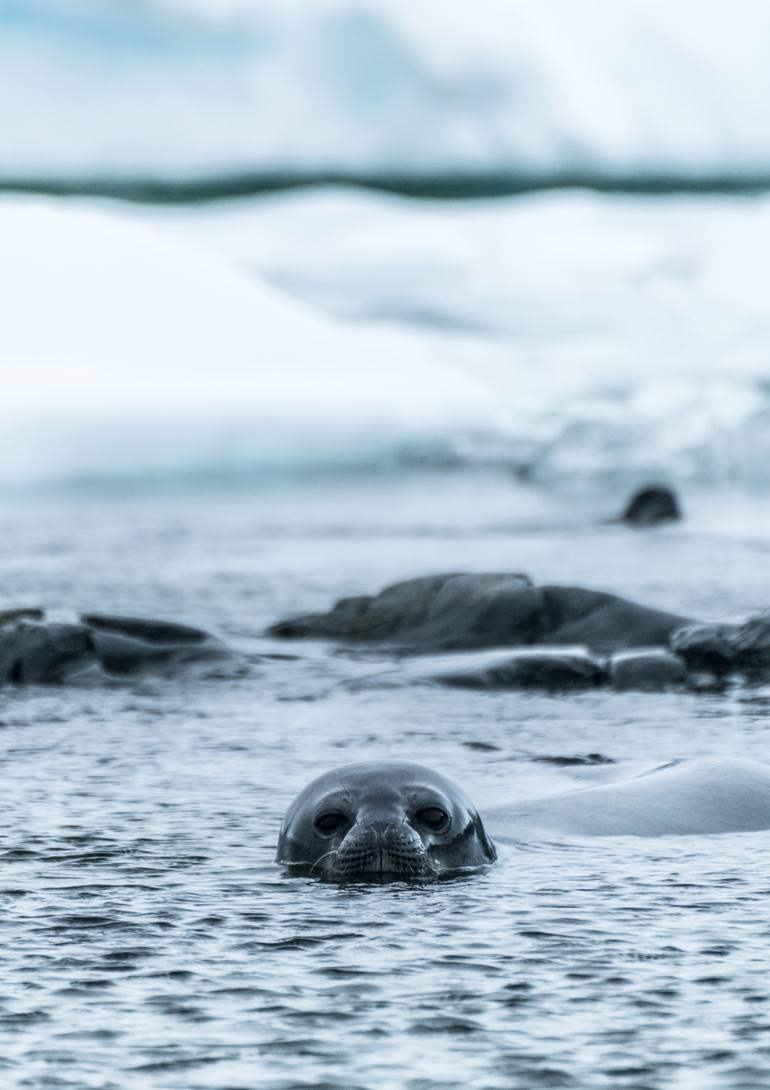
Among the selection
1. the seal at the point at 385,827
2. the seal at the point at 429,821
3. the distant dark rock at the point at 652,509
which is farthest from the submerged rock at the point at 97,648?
the distant dark rock at the point at 652,509

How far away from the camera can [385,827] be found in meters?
8.31

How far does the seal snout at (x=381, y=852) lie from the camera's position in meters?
8.27

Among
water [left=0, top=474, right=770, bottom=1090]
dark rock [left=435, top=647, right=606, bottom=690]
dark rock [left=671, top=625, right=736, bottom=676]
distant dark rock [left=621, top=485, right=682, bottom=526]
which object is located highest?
distant dark rock [left=621, top=485, right=682, bottom=526]

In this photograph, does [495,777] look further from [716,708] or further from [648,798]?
[716,708]

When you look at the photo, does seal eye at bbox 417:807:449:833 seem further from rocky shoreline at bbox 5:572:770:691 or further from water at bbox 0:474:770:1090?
rocky shoreline at bbox 5:572:770:691

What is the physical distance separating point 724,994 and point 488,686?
29.7ft

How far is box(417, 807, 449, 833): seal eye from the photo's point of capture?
8.39 metres

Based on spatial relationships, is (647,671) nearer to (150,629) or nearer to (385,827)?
(150,629)

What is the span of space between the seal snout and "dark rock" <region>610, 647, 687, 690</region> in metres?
7.31

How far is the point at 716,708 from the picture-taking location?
14148mm

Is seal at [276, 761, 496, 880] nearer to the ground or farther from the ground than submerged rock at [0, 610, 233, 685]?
nearer to the ground

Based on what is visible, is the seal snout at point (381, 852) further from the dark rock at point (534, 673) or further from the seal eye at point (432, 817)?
the dark rock at point (534, 673)

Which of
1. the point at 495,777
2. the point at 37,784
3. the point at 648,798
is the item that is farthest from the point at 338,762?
the point at 648,798

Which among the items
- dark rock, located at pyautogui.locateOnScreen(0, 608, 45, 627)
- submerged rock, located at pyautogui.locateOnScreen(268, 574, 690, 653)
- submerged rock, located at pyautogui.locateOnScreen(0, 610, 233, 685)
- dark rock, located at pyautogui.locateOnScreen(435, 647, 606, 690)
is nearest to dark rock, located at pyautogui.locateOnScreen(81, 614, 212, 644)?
submerged rock, located at pyautogui.locateOnScreen(0, 610, 233, 685)
